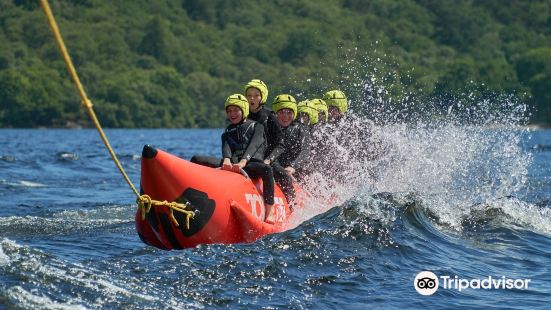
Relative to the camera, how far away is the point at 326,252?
9617 millimetres

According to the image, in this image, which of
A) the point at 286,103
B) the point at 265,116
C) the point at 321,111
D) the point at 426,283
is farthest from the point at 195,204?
the point at 321,111

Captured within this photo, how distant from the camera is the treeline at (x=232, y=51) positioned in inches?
3334

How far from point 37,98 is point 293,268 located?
79.0m

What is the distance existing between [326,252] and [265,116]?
9.23ft

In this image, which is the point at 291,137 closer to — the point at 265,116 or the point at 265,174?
the point at 265,116

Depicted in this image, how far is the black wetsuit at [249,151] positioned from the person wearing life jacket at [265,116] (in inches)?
22.7

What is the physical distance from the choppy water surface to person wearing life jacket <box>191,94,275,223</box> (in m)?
0.60

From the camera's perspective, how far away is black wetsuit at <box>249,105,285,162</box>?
12.0m

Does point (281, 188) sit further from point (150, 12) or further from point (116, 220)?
point (150, 12)

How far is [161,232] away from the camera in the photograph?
31.7ft

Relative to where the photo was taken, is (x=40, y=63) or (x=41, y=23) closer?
(x=40, y=63)

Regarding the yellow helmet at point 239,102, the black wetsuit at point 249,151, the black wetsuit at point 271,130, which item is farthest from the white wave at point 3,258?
the black wetsuit at point 271,130

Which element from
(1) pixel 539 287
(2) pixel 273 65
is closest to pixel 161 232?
(1) pixel 539 287

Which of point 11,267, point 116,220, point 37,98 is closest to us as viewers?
point 11,267
